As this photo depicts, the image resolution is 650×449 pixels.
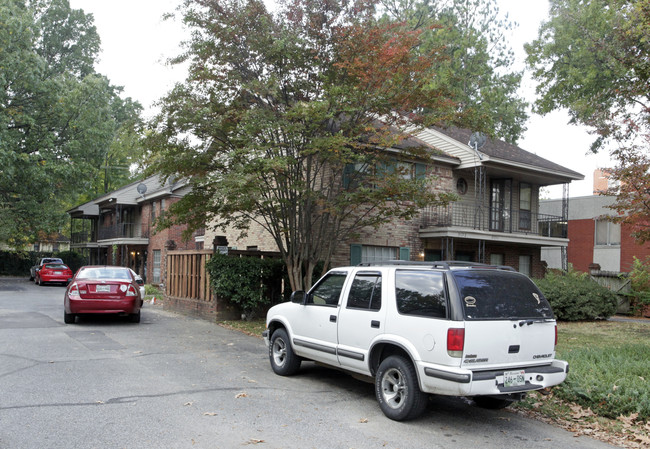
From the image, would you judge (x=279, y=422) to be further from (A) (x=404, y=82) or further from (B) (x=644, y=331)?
(B) (x=644, y=331)

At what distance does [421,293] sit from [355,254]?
11.4 meters

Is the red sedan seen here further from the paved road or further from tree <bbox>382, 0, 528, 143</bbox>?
tree <bbox>382, 0, 528, 143</bbox>

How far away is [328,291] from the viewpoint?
752cm

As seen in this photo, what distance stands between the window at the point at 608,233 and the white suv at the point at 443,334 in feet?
84.0

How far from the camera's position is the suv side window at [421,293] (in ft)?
18.8

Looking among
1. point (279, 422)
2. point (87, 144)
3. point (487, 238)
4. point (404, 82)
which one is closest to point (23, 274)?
point (87, 144)

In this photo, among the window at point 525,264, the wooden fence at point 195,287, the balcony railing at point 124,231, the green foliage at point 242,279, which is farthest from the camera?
the balcony railing at point 124,231

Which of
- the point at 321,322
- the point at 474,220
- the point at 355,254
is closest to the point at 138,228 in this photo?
the point at 355,254

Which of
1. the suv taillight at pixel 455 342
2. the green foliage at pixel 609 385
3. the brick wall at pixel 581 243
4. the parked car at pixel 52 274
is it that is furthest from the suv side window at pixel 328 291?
the parked car at pixel 52 274

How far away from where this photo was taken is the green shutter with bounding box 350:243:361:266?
56.7 ft

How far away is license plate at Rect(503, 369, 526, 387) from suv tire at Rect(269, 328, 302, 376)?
131 inches

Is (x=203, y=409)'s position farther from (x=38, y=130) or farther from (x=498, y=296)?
(x=38, y=130)

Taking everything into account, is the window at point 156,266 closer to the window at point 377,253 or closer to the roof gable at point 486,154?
the window at point 377,253

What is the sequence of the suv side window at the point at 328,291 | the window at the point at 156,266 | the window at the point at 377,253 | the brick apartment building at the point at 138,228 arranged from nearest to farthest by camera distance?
the suv side window at the point at 328,291 < the window at the point at 377,253 < the brick apartment building at the point at 138,228 < the window at the point at 156,266
